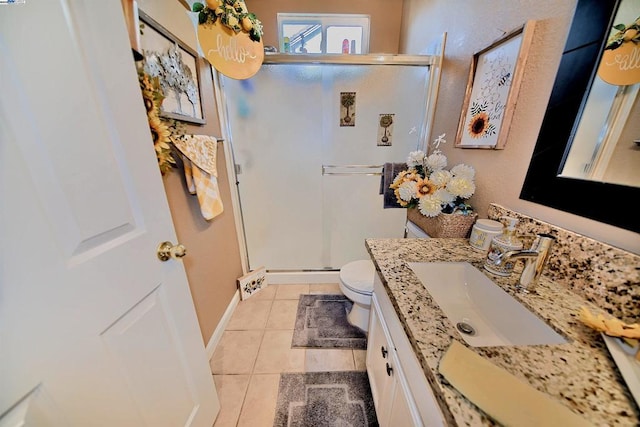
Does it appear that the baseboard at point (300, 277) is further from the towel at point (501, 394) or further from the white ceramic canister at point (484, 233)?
Result: the towel at point (501, 394)

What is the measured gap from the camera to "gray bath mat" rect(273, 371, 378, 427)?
1.02 meters

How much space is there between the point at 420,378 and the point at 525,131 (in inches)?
38.1

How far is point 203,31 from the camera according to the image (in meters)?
0.95

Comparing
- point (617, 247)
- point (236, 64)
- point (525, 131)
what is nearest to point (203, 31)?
point (236, 64)

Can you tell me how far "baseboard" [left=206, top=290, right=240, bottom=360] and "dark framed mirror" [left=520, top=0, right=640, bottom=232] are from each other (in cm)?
184

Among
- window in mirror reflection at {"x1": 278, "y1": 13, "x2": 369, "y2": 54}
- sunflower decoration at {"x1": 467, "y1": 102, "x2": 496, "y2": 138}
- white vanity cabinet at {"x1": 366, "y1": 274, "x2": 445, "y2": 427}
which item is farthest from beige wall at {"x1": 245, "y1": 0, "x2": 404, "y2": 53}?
white vanity cabinet at {"x1": 366, "y1": 274, "x2": 445, "y2": 427}

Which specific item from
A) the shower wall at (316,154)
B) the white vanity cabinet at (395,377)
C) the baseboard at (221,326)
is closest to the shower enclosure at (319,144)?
the shower wall at (316,154)

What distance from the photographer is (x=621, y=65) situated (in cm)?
55

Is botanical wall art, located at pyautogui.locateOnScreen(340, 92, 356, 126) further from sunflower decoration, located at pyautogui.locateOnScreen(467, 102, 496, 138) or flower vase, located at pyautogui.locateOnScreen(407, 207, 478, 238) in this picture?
flower vase, located at pyautogui.locateOnScreen(407, 207, 478, 238)

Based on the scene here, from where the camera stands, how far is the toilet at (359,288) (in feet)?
4.39

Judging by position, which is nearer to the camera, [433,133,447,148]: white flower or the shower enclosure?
[433,133,447,148]: white flower

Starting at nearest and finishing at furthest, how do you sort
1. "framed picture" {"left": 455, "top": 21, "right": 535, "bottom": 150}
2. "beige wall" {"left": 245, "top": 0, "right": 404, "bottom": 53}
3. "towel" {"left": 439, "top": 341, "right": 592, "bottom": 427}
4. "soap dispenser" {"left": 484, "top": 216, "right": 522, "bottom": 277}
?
1. "towel" {"left": 439, "top": 341, "right": 592, "bottom": 427}
2. "soap dispenser" {"left": 484, "top": 216, "right": 522, "bottom": 277}
3. "framed picture" {"left": 455, "top": 21, "right": 535, "bottom": 150}
4. "beige wall" {"left": 245, "top": 0, "right": 404, "bottom": 53}

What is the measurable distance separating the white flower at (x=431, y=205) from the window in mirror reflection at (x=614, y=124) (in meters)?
0.44

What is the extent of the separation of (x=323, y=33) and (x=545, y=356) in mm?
2819
